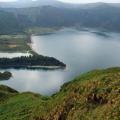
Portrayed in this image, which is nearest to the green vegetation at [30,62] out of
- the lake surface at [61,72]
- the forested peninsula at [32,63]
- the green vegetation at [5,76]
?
the forested peninsula at [32,63]

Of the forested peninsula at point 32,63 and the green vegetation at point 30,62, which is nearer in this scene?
the forested peninsula at point 32,63

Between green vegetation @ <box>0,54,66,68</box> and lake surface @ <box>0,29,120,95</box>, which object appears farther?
green vegetation @ <box>0,54,66,68</box>

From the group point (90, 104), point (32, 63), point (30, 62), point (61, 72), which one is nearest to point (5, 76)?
point (61, 72)

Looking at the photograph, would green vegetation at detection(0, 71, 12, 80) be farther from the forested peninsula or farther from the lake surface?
the forested peninsula

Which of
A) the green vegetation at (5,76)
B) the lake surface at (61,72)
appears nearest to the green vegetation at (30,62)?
the lake surface at (61,72)

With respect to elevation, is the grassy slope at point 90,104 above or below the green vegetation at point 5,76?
above

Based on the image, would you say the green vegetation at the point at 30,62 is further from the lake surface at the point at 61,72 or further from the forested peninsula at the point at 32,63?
the lake surface at the point at 61,72

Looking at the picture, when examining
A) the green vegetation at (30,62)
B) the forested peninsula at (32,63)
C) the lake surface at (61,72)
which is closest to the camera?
the lake surface at (61,72)

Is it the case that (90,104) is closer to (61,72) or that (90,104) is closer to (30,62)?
(61,72)

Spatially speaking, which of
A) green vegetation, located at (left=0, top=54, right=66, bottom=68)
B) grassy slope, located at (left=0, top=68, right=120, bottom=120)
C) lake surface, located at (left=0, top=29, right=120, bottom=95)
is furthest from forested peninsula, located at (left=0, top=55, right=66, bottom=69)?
grassy slope, located at (left=0, top=68, right=120, bottom=120)

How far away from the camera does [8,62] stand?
162125 millimetres

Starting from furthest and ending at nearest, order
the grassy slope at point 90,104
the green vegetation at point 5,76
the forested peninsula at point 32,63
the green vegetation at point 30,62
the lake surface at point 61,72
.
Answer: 1. the green vegetation at point 30,62
2. the forested peninsula at point 32,63
3. the green vegetation at point 5,76
4. the lake surface at point 61,72
5. the grassy slope at point 90,104

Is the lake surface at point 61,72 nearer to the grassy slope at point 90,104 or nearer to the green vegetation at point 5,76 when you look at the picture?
the green vegetation at point 5,76

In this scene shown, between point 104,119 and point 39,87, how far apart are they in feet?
318
